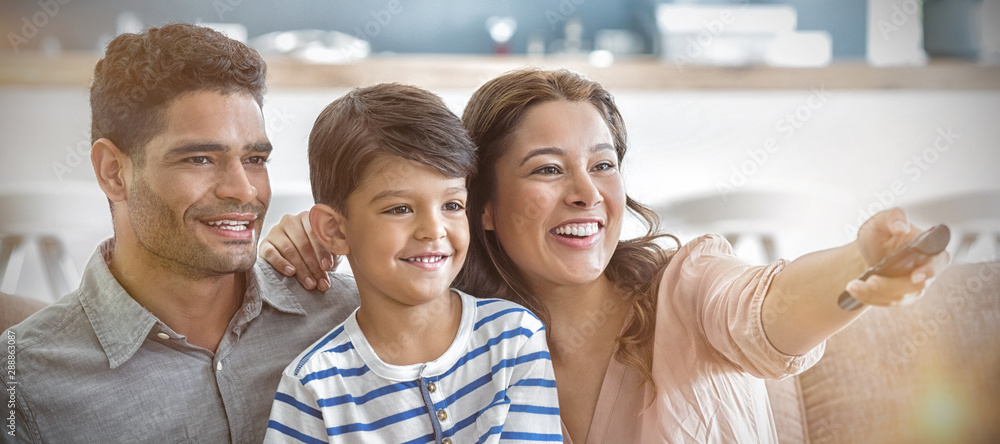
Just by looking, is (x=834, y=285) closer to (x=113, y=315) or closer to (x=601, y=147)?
(x=601, y=147)

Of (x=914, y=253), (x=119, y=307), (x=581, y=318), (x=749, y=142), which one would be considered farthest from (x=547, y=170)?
(x=749, y=142)

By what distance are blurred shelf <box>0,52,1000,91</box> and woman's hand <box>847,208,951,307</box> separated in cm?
201

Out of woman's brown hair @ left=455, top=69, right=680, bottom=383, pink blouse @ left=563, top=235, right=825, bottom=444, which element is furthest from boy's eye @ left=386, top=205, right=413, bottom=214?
pink blouse @ left=563, top=235, right=825, bottom=444

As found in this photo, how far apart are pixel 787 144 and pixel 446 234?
290 centimetres

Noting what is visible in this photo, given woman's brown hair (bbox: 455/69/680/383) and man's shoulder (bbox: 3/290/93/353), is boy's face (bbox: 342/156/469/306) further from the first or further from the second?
man's shoulder (bbox: 3/290/93/353)

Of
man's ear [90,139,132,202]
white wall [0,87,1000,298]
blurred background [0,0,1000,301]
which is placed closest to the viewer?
man's ear [90,139,132,202]

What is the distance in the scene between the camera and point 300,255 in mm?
1487

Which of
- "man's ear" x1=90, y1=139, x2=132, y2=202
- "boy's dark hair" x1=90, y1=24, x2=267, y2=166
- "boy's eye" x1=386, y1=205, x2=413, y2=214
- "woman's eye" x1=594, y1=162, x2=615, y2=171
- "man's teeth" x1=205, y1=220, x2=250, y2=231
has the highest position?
"boy's dark hair" x1=90, y1=24, x2=267, y2=166

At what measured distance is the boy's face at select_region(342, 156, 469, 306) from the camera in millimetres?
1087

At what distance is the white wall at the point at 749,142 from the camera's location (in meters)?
3.02

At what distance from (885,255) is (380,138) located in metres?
0.66

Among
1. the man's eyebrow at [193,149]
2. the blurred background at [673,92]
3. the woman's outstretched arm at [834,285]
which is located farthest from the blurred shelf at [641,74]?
the woman's outstretched arm at [834,285]

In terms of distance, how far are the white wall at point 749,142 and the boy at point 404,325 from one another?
182 cm

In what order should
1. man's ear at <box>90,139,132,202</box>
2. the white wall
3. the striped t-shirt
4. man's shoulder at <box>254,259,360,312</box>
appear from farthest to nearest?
the white wall, man's shoulder at <box>254,259,360,312</box>, man's ear at <box>90,139,132,202</box>, the striped t-shirt
